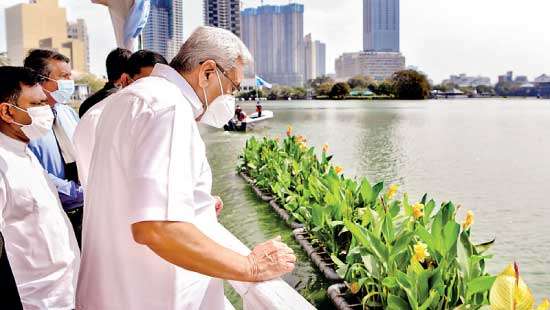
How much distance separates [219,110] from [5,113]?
38.7 inches

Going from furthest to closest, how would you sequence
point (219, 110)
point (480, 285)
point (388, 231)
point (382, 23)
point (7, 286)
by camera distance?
point (382, 23) → point (388, 231) → point (480, 285) → point (7, 286) → point (219, 110)

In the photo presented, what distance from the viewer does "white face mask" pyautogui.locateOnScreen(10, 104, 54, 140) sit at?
207cm

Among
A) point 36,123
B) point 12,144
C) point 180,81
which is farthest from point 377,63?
point 180,81

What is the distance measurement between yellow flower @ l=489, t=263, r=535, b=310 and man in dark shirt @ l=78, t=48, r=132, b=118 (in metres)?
2.22

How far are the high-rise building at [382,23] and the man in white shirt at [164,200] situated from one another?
575 feet

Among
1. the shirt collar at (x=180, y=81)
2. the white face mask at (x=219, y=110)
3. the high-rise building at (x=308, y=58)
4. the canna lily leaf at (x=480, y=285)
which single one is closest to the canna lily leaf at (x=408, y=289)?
the canna lily leaf at (x=480, y=285)

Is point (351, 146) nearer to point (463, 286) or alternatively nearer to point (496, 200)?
point (496, 200)

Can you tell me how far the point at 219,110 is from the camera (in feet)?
4.95

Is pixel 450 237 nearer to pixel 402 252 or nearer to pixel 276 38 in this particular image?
pixel 402 252

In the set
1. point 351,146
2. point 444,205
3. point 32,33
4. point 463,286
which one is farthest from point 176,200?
point 32,33

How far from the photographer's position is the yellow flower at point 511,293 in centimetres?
129

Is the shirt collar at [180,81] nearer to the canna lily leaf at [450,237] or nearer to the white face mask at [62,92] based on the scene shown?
the canna lily leaf at [450,237]

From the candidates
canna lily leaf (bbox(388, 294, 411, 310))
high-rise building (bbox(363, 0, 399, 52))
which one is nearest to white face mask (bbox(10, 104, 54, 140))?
canna lily leaf (bbox(388, 294, 411, 310))

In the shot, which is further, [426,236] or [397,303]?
[426,236]
